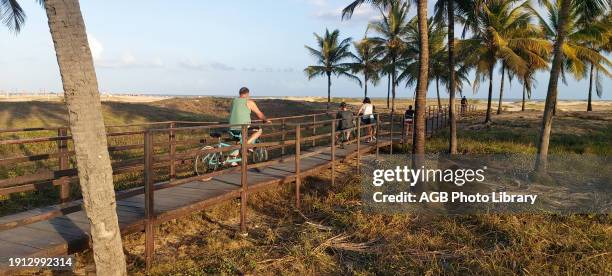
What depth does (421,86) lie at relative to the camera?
30.7ft

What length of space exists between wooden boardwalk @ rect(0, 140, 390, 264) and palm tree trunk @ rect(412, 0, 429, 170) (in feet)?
8.19

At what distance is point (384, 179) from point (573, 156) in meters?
7.01

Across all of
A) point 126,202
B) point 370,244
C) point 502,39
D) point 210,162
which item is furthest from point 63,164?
point 502,39

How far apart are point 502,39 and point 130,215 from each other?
2254cm

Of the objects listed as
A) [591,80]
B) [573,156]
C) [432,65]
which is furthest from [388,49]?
[573,156]

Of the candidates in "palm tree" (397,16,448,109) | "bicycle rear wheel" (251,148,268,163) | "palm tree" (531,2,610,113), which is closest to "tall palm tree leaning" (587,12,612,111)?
"palm tree" (531,2,610,113)

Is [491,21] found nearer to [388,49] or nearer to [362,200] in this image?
[388,49]

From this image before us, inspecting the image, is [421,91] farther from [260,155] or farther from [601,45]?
[601,45]

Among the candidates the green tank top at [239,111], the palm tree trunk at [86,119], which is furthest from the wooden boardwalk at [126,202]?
the palm tree trunk at [86,119]

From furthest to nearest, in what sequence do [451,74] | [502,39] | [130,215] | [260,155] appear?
1. [502,39]
2. [451,74]
3. [260,155]
4. [130,215]

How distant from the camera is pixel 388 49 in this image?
33.6m

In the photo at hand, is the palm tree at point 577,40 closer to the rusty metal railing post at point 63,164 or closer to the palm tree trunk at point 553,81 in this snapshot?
the palm tree trunk at point 553,81

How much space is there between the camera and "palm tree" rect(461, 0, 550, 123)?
2309 cm

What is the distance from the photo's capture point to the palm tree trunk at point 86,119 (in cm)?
332
